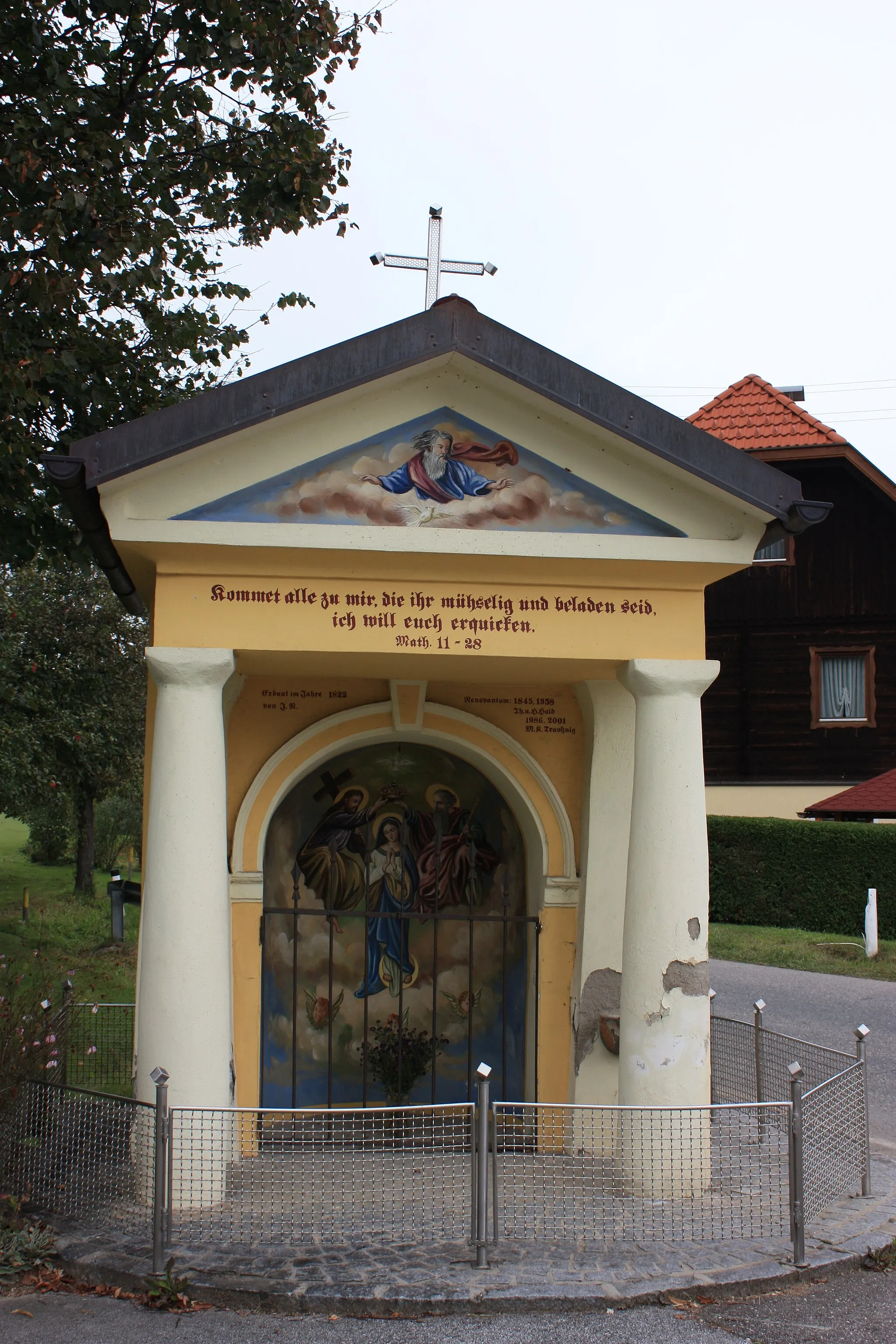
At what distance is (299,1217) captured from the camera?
5.81 metres

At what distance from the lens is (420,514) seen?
269 inches

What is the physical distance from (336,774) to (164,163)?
17.6ft

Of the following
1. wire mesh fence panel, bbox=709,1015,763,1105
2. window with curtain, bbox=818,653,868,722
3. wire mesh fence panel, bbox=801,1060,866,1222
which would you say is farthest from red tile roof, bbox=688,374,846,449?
wire mesh fence panel, bbox=801,1060,866,1222

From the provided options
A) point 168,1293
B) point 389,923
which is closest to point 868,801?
point 389,923

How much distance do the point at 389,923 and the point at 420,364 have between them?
3979mm

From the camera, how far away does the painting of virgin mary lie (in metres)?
8.57

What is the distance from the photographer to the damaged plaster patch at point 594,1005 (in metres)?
7.78

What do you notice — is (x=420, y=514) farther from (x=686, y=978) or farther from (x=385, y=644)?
(x=686, y=978)

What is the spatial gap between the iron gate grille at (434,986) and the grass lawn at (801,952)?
850 centimetres

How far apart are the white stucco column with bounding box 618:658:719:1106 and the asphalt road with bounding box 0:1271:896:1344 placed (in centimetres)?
157

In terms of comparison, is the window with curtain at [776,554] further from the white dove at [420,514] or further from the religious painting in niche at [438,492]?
the white dove at [420,514]

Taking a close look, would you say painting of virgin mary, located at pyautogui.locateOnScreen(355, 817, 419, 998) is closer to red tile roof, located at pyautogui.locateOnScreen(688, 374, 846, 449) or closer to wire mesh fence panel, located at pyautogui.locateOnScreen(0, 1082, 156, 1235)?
wire mesh fence panel, located at pyautogui.locateOnScreen(0, 1082, 156, 1235)

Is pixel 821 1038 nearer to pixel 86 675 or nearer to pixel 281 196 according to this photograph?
pixel 281 196

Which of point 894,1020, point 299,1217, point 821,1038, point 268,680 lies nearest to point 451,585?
point 268,680
